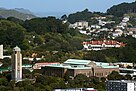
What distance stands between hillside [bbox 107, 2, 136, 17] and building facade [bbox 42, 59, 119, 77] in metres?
31.3

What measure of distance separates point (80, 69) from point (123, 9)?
35.4m

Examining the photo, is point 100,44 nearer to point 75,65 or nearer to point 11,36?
point 11,36

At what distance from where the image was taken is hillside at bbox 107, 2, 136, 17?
62.8m

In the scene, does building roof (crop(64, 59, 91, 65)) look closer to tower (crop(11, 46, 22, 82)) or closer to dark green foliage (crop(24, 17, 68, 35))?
tower (crop(11, 46, 22, 82))

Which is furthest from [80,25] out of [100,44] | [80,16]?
[100,44]

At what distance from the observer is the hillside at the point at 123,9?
62.8 meters

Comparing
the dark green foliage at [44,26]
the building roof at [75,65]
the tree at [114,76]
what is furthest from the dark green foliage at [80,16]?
the tree at [114,76]

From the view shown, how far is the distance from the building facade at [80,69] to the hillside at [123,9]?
103 feet

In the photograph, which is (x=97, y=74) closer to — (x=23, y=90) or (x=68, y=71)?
(x=68, y=71)

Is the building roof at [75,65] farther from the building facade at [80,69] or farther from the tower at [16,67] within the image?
the tower at [16,67]

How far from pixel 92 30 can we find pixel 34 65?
67.8ft

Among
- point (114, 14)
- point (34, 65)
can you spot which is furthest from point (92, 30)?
point (34, 65)

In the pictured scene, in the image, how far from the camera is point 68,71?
29.5 m

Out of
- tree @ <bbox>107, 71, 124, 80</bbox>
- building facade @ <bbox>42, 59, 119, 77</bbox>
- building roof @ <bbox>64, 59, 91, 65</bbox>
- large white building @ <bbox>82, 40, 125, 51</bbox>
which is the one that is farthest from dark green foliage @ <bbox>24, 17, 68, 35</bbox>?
tree @ <bbox>107, 71, 124, 80</bbox>
